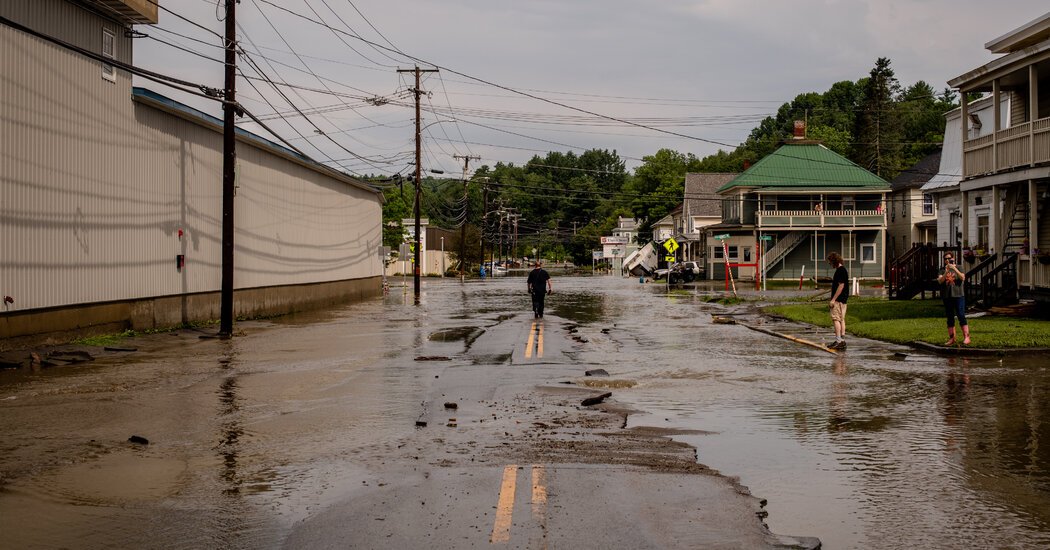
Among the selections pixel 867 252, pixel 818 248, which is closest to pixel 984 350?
pixel 818 248

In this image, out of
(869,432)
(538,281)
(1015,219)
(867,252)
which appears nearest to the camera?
(869,432)

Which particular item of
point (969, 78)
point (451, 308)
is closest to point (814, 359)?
point (969, 78)

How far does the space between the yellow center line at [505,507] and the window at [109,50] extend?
60.3 ft

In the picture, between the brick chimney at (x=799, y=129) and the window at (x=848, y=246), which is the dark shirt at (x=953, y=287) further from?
the brick chimney at (x=799, y=129)

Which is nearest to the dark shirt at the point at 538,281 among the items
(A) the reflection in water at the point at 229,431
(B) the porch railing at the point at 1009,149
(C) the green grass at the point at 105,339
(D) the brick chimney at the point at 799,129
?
(C) the green grass at the point at 105,339

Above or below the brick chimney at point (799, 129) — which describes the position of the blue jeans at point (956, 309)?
below

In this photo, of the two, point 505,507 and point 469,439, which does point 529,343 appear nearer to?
point 469,439

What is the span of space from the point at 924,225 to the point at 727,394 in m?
58.0

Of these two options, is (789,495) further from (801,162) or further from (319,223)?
(801,162)

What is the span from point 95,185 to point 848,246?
56.4 meters

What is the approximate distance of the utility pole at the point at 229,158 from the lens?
23766mm

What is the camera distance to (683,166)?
129m

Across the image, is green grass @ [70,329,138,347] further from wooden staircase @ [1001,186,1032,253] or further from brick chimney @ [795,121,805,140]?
brick chimney @ [795,121,805,140]

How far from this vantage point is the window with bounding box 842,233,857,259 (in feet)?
222
